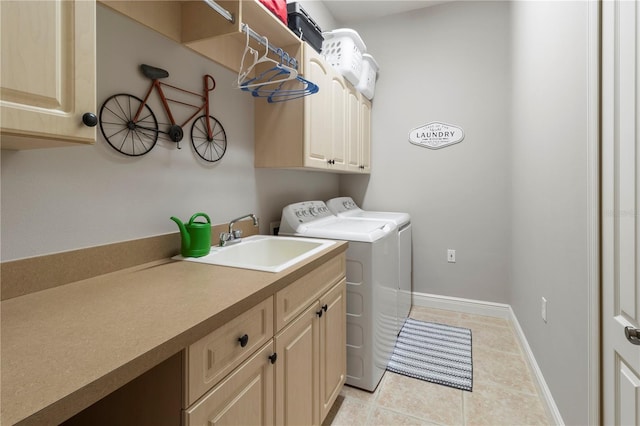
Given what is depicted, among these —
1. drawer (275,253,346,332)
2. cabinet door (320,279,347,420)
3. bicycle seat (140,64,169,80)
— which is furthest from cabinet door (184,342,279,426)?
bicycle seat (140,64,169,80)

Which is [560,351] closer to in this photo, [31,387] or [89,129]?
[31,387]

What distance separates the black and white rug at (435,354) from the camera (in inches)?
79.4

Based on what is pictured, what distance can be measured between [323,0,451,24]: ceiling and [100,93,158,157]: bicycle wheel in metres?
2.43

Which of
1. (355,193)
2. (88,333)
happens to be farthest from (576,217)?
(355,193)

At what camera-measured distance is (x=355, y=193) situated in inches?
134

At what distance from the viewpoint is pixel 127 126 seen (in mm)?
1208

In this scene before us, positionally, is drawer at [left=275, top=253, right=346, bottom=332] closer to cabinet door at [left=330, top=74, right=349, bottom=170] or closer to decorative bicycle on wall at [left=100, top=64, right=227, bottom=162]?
decorative bicycle on wall at [left=100, top=64, right=227, bottom=162]

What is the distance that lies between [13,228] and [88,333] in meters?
0.49

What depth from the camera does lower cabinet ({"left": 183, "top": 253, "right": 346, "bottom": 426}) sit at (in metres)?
0.78

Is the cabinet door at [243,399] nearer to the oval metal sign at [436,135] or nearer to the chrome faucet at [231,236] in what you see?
the chrome faucet at [231,236]

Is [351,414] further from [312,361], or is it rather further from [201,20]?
[201,20]

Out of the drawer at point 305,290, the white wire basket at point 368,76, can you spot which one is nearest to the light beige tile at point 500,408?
the drawer at point 305,290

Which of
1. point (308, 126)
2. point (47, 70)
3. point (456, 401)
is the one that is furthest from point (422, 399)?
point (47, 70)

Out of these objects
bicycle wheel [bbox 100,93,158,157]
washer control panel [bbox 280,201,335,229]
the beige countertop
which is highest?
bicycle wheel [bbox 100,93,158,157]
